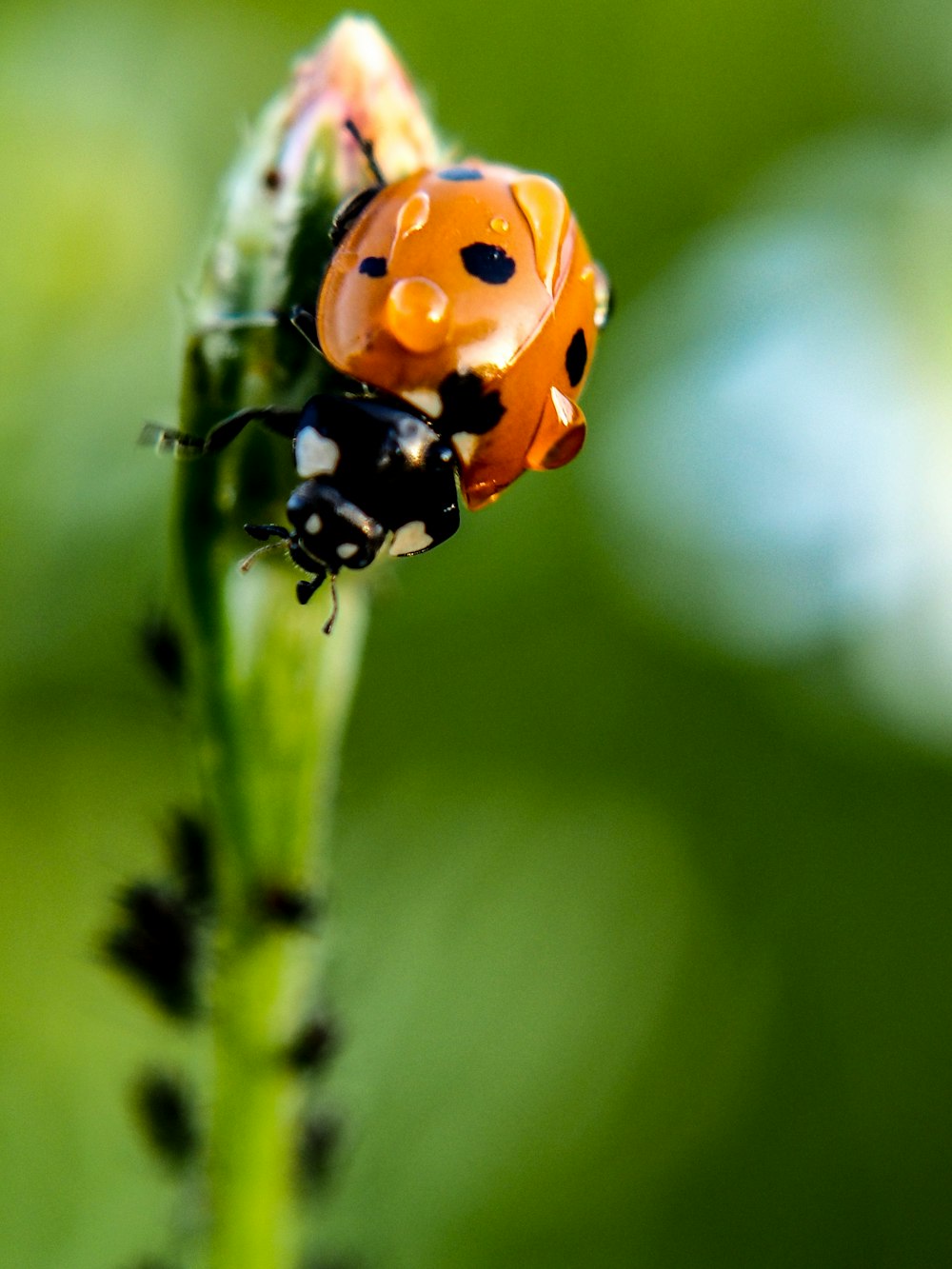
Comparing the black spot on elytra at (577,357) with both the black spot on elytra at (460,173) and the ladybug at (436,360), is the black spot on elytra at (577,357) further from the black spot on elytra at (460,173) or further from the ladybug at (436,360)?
the black spot on elytra at (460,173)

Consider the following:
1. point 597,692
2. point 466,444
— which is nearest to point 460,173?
point 466,444

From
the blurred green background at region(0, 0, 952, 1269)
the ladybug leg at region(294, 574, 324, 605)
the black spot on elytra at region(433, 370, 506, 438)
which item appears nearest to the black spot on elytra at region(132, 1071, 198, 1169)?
the ladybug leg at region(294, 574, 324, 605)

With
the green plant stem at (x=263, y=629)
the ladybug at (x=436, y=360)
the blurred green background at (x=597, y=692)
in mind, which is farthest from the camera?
the blurred green background at (x=597, y=692)

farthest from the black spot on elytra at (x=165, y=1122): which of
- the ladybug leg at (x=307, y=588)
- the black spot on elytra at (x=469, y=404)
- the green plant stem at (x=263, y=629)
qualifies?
the black spot on elytra at (x=469, y=404)

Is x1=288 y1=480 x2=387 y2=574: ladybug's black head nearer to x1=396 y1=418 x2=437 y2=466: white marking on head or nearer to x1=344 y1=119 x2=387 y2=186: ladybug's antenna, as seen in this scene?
x1=396 y1=418 x2=437 y2=466: white marking on head

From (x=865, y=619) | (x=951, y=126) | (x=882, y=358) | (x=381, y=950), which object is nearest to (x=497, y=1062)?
(x=381, y=950)

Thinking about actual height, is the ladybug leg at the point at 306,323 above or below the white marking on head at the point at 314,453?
above

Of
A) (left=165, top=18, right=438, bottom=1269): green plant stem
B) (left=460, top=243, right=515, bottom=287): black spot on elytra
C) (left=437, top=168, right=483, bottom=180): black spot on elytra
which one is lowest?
(left=165, top=18, right=438, bottom=1269): green plant stem
